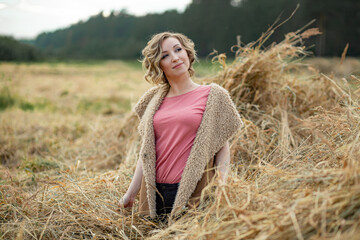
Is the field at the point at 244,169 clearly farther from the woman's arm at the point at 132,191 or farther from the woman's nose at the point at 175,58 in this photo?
the woman's nose at the point at 175,58

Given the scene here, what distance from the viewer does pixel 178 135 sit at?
6.20ft

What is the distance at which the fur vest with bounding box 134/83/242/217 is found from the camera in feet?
5.90

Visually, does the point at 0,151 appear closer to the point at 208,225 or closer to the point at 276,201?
the point at 208,225

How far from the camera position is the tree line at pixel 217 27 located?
18266mm

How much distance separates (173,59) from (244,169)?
1211 millimetres

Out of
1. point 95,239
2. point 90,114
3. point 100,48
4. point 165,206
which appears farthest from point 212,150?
point 100,48

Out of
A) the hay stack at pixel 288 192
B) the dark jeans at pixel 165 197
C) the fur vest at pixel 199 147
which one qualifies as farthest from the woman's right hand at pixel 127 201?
the hay stack at pixel 288 192

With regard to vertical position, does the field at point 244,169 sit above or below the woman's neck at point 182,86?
below

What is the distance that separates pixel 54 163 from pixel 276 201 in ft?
9.48

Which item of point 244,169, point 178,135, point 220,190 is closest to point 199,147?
point 178,135

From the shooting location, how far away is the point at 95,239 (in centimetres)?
176

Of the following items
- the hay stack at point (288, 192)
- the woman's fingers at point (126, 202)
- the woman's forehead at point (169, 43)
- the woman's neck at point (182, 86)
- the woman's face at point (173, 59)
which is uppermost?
the woman's forehead at point (169, 43)

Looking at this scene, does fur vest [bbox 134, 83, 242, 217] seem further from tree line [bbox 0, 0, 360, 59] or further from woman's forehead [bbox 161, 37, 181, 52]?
tree line [bbox 0, 0, 360, 59]

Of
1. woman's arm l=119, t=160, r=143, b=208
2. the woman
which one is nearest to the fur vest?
the woman
